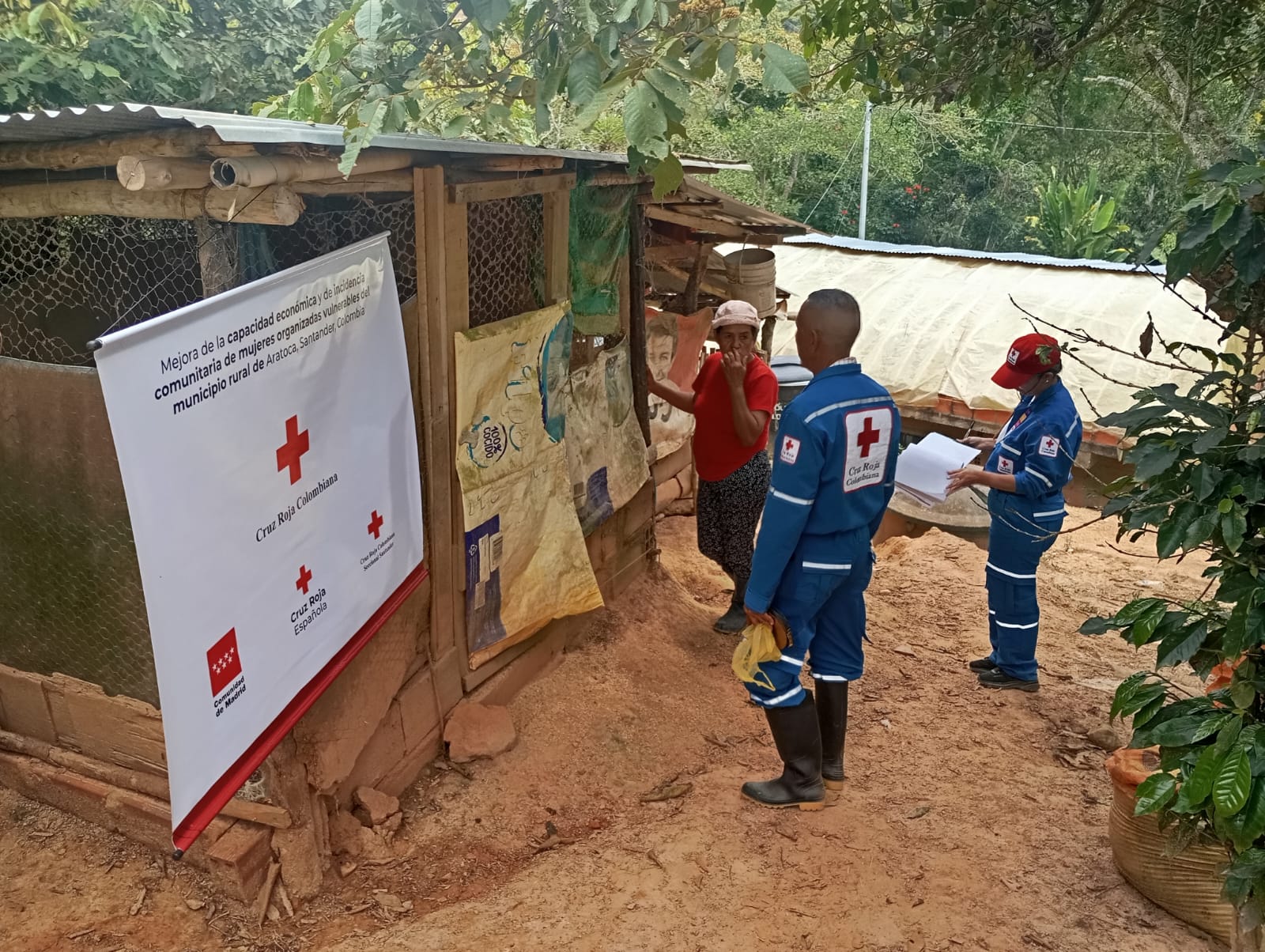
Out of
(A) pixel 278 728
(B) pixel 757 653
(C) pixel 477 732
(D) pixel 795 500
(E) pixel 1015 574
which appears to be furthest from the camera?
(E) pixel 1015 574

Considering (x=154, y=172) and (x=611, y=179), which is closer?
(x=154, y=172)

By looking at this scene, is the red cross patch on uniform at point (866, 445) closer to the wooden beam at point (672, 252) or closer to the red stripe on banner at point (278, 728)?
the red stripe on banner at point (278, 728)

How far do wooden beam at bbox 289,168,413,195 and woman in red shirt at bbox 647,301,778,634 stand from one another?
1846mm

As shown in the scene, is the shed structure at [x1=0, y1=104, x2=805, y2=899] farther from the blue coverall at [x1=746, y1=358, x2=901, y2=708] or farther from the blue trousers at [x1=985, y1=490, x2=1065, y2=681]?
the blue trousers at [x1=985, y1=490, x2=1065, y2=681]

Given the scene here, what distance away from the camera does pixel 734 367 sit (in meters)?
4.80

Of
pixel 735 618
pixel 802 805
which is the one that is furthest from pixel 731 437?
pixel 802 805

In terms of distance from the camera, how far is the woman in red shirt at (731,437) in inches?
191

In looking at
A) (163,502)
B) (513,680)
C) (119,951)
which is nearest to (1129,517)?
(163,502)

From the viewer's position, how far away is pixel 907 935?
3330 mm

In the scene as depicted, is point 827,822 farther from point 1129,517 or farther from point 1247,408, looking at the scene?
point 1247,408

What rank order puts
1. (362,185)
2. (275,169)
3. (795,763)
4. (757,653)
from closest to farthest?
(275,169) < (362,185) < (757,653) < (795,763)

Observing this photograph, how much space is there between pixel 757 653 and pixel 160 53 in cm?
746

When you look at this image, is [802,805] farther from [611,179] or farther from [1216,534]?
[611,179]

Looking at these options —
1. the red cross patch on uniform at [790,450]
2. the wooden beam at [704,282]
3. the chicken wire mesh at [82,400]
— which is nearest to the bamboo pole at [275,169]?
the chicken wire mesh at [82,400]
